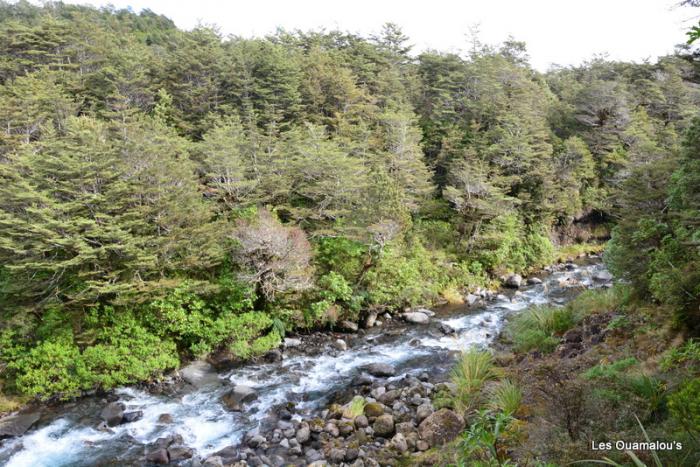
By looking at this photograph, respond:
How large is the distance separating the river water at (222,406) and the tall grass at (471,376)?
9.71 feet

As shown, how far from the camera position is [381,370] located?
42.4ft

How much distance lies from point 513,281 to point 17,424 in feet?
70.2

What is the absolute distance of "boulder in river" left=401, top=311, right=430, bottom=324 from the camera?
1784 centimetres

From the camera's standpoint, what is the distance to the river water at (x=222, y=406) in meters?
9.79

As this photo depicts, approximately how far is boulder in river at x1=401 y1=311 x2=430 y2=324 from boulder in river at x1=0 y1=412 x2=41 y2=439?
507 inches

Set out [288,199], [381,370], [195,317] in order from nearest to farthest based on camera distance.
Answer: [381,370] < [195,317] < [288,199]

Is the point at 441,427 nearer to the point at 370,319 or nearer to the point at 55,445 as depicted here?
the point at 55,445

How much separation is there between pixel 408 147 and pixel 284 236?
35.7 ft

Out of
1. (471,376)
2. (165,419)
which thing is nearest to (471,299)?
(471,376)

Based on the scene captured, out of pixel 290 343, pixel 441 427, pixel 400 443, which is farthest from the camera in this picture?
pixel 290 343

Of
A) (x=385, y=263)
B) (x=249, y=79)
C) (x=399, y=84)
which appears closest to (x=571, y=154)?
(x=399, y=84)

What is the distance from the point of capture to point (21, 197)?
12.2 metres

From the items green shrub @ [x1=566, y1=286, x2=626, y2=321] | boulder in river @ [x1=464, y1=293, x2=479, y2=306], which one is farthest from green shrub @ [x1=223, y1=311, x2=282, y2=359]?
boulder in river @ [x1=464, y1=293, x2=479, y2=306]

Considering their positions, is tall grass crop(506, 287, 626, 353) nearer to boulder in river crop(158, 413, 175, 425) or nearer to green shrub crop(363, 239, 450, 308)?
green shrub crop(363, 239, 450, 308)
